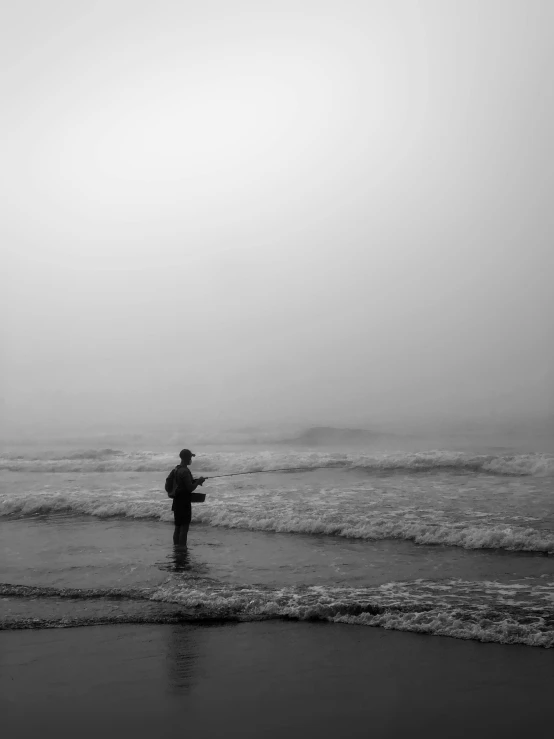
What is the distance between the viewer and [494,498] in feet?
49.5

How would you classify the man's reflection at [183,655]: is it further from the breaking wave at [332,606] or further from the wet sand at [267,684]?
the breaking wave at [332,606]

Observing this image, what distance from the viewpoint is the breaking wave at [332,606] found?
6117 mm

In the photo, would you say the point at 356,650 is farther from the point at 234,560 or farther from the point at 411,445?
the point at 411,445

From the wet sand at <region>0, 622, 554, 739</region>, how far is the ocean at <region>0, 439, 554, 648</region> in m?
0.46

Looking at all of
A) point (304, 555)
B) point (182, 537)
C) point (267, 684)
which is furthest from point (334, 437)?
point (267, 684)

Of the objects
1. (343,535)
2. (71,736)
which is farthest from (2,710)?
(343,535)

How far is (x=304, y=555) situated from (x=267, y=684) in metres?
5.04

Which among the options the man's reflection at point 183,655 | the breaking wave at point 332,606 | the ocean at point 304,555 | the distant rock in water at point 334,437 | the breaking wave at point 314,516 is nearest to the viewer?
the man's reflection at point 183,655

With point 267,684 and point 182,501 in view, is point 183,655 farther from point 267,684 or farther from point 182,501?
point 182,501

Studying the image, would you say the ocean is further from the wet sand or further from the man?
the wet sand

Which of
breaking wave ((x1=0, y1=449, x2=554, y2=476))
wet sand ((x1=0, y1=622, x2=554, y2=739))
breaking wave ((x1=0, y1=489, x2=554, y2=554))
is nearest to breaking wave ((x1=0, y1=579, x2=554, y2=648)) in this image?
wet sand ((x1=0, y1=622, x2=554, y2=739))

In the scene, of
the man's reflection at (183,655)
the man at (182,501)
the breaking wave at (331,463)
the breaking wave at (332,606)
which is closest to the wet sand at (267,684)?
the man's reflection at (183,655)

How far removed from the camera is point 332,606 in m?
6.77

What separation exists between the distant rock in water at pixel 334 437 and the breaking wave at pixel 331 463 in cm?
1558
